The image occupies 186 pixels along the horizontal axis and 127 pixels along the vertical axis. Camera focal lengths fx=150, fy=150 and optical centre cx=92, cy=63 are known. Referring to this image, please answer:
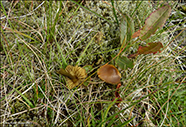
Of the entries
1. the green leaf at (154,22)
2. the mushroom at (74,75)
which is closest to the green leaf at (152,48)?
the green leaf at (154,22)

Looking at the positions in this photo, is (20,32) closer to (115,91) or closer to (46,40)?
(46,40)

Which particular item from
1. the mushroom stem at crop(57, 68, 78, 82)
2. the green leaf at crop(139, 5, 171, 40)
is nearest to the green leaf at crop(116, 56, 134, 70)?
the green leaf at crop(139, 5, 171, 40)

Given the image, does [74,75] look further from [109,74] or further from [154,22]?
[154,22]

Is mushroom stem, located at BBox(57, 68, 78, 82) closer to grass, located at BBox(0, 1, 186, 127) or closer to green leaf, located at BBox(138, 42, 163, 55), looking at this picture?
grass, located at BBox(0, 1, 186, 127)

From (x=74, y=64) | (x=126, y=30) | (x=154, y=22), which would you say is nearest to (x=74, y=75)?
(x=74, y=64)

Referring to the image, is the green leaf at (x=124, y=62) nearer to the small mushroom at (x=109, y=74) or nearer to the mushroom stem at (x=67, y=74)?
the small mushroom at (x=109, y=74)
